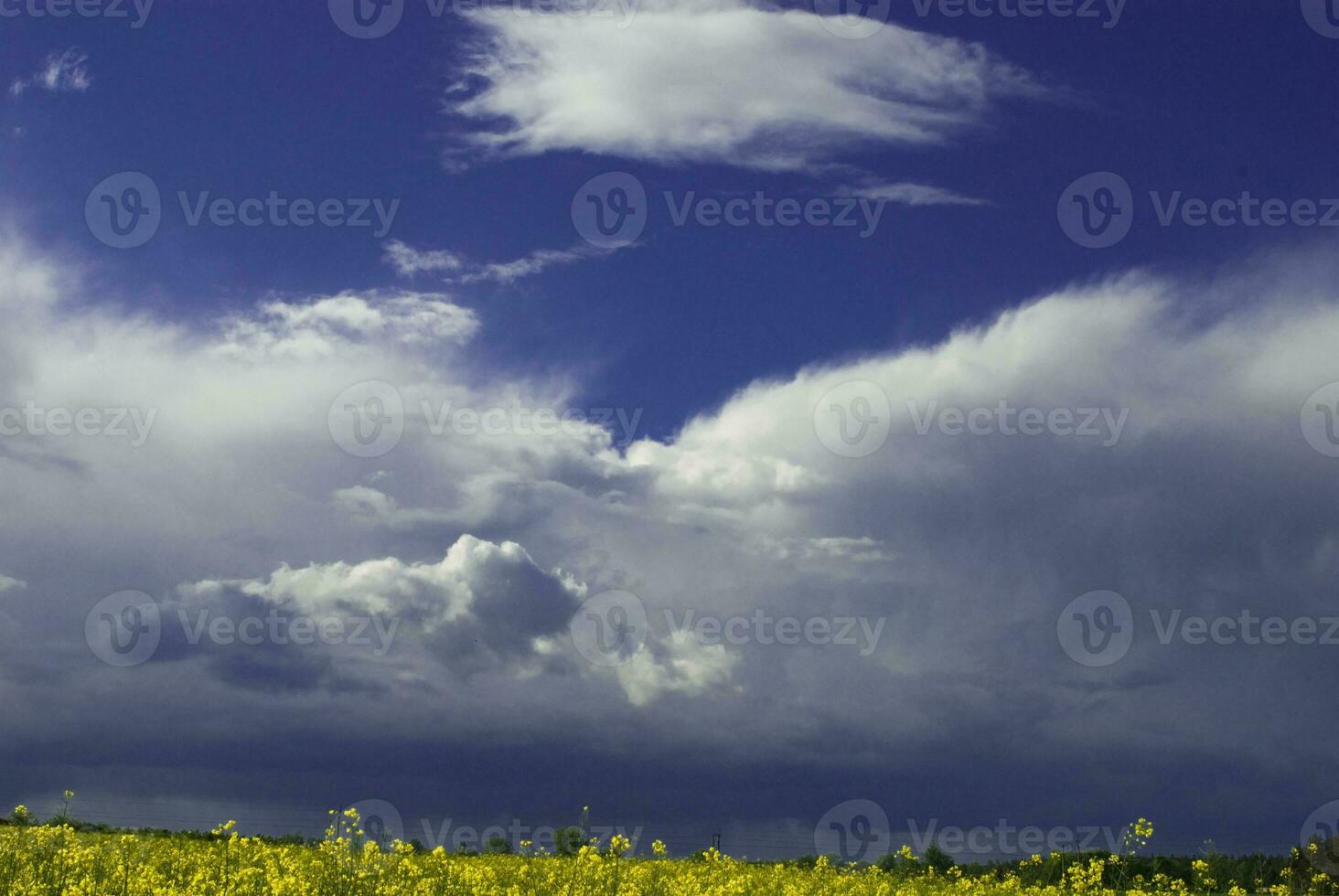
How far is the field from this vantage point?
59.9ft

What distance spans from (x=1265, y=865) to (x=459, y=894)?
1413 inches

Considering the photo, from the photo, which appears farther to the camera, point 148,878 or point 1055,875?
point 1055,875

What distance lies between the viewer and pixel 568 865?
24.0 meters

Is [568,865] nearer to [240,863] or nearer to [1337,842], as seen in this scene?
[240,863]

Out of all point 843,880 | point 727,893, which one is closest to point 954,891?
point 843,880

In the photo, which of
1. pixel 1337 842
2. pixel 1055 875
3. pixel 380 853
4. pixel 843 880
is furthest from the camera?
pixel 1337 842

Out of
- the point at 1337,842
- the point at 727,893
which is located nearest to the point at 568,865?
the point at 727,893

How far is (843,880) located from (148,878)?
15.3m

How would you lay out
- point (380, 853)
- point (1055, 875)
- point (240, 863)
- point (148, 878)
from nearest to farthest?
point (148, 878) < point (380, 853) < point (240, 863) < point (1055, 875)

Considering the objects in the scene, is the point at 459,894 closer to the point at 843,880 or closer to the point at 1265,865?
the point at 843,880

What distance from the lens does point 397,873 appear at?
1972 centimetres

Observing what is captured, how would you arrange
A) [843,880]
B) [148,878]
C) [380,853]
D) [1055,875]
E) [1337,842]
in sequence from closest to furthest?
[148,878] < [380,853] < [843,880] < [1055,875] < [1337,842]

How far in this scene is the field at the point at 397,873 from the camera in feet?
59.9

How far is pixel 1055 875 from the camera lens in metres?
30.7
